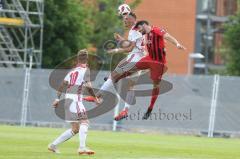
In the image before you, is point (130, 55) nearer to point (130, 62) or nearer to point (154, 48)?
point (130, 62)

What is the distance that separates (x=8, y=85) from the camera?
131 ft

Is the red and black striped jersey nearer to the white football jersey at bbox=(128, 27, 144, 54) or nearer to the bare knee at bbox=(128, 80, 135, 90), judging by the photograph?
the white football jersey at bbox=(128, 27, 144, 54)

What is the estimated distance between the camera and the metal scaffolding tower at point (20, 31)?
4709 cm

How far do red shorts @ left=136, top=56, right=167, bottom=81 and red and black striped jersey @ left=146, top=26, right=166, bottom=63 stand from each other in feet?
0.64

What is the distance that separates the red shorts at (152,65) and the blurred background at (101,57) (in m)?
4.36

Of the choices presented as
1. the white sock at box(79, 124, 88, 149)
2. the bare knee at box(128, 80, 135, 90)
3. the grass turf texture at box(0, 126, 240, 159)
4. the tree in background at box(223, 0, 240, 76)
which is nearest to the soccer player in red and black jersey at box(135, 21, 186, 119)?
the bare knee at box(128, 80, 135, 90)

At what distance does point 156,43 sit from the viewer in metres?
20.3

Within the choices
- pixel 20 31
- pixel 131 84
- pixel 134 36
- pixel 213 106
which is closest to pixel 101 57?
pixel 20 31

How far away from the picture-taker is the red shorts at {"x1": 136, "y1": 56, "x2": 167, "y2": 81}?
20781mm

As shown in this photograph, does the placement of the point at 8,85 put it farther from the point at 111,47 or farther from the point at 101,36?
the point at 101,36

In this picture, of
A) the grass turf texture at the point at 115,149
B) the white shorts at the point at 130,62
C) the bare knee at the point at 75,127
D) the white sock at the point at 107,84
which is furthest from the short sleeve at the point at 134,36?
the grass turf texture at the point at 115,149

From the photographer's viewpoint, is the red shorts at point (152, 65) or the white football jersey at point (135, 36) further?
the red shorts at point (152, 65)

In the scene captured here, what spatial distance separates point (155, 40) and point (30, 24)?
27.9 metres

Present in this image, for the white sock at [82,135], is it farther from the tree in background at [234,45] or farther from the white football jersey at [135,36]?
the tree in background at [234,45]
